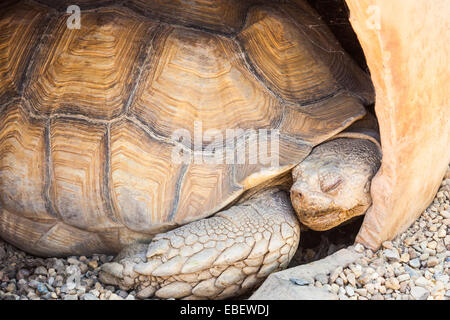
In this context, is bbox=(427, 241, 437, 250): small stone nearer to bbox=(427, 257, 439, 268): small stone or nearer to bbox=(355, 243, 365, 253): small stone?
bbox=(427, 257, 439, 268): small stone

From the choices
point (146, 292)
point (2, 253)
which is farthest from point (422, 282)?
point (2, 253)

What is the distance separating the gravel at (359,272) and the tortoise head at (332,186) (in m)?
0.23

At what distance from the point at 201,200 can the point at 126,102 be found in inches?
24.1

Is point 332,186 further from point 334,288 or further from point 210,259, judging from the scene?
point 210,259

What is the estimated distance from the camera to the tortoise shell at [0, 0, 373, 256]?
271 cm

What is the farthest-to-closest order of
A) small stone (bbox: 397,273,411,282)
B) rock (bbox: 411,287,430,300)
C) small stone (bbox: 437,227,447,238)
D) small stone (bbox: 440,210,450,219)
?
small stone (bbox: 440,210,450,219) < small stone (bbox: 437,227,447,238) < small stone (bbox: 397,273,411,282) < rock (bbox: 411,287,430,300)

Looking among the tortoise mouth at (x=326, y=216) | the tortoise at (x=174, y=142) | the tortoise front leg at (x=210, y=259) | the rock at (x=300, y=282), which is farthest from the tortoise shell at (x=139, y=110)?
the rock at (x=300, y=282)

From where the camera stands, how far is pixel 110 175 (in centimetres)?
274

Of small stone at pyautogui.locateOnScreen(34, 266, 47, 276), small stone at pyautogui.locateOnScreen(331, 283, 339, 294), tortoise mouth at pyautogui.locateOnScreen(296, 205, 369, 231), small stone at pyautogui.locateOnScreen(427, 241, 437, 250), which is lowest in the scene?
small stone at pyautogui.locateOnScreen(34, 266, 47, 276)

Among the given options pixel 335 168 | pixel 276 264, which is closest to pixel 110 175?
pixel 276 264

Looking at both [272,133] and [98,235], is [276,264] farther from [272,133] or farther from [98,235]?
[98,235]

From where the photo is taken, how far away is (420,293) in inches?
97.0

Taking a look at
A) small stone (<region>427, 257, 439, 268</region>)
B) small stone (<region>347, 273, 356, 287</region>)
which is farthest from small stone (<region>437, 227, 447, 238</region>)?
small stone (<region>347, 273, 356, 287</region>)

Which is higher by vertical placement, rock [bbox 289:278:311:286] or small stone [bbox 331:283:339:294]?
rock [bbox 289:278:311:286]
